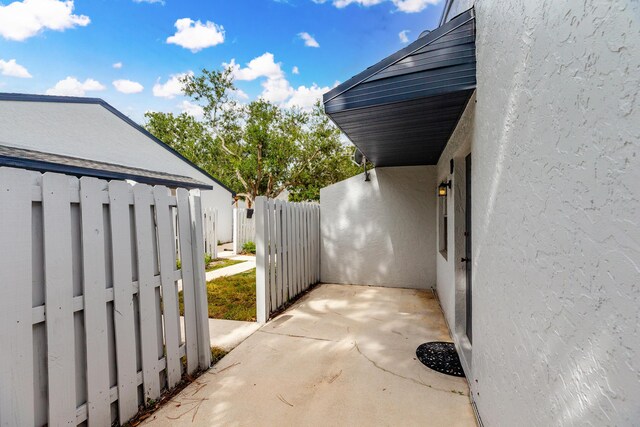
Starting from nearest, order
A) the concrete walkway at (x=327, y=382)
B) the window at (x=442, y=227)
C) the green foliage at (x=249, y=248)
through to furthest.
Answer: the concrete walkway at (x=327, y=382)
the window at (x=442, y=227)
the green foliage at (x=249, y=248)

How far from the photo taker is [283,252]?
16.9ft

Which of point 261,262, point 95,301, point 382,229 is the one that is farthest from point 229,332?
point 382,229

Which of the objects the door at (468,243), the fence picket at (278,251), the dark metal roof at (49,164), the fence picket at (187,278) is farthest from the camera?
the dark metal roof at (49,164)

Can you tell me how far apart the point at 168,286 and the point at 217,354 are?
120cm

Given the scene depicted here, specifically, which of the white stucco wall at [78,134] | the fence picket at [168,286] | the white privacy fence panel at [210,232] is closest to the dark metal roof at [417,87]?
the fence picket at [168,286]

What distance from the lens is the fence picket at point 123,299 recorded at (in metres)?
2.23

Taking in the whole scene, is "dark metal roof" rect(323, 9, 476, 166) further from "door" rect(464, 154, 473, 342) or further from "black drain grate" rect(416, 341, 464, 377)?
"black drain grate" rect(416, 341, 464, 377)

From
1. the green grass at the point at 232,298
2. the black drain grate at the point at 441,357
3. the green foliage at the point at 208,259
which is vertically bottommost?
the black drain grate at the point at 441,357

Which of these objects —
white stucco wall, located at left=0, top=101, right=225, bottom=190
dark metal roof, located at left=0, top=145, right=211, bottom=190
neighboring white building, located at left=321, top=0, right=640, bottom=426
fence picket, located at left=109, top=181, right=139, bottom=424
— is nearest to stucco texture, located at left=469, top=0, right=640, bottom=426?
neighboring white building, located at left=321, top=0, right=640, bottom=426

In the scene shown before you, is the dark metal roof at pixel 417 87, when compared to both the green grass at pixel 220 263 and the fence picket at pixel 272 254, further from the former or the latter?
the green grass at pixel 220 263

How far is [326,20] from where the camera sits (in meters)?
13.1

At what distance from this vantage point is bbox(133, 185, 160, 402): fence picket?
8.01 feet

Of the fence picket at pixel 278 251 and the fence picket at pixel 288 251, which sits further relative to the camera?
the fence picket at pixel 288 251

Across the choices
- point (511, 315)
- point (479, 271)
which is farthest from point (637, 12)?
point (479, 271)
